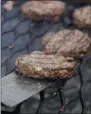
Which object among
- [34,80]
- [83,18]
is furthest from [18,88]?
[83,18]

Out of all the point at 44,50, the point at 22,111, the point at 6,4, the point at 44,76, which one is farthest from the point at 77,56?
the point at 6,4

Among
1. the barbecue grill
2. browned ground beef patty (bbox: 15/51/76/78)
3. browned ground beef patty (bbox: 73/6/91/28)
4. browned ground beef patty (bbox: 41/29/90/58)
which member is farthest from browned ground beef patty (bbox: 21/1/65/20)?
browned ground beef patty (bbox: 15/51/76/78)

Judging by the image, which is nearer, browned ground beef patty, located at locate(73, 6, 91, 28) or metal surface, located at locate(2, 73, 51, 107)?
metal surface, located at locate(2, 73, 51, 107)

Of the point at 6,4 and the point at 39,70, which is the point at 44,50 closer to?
the point at 39,70

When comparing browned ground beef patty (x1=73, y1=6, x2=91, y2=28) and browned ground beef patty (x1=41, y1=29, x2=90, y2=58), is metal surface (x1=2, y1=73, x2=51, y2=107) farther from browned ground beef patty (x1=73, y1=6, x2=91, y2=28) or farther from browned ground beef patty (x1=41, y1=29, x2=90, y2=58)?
browned ground beef patty (x1=73, y1=6, x2=91, y2=28)

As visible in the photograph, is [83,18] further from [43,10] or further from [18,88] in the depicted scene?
[18,88]
